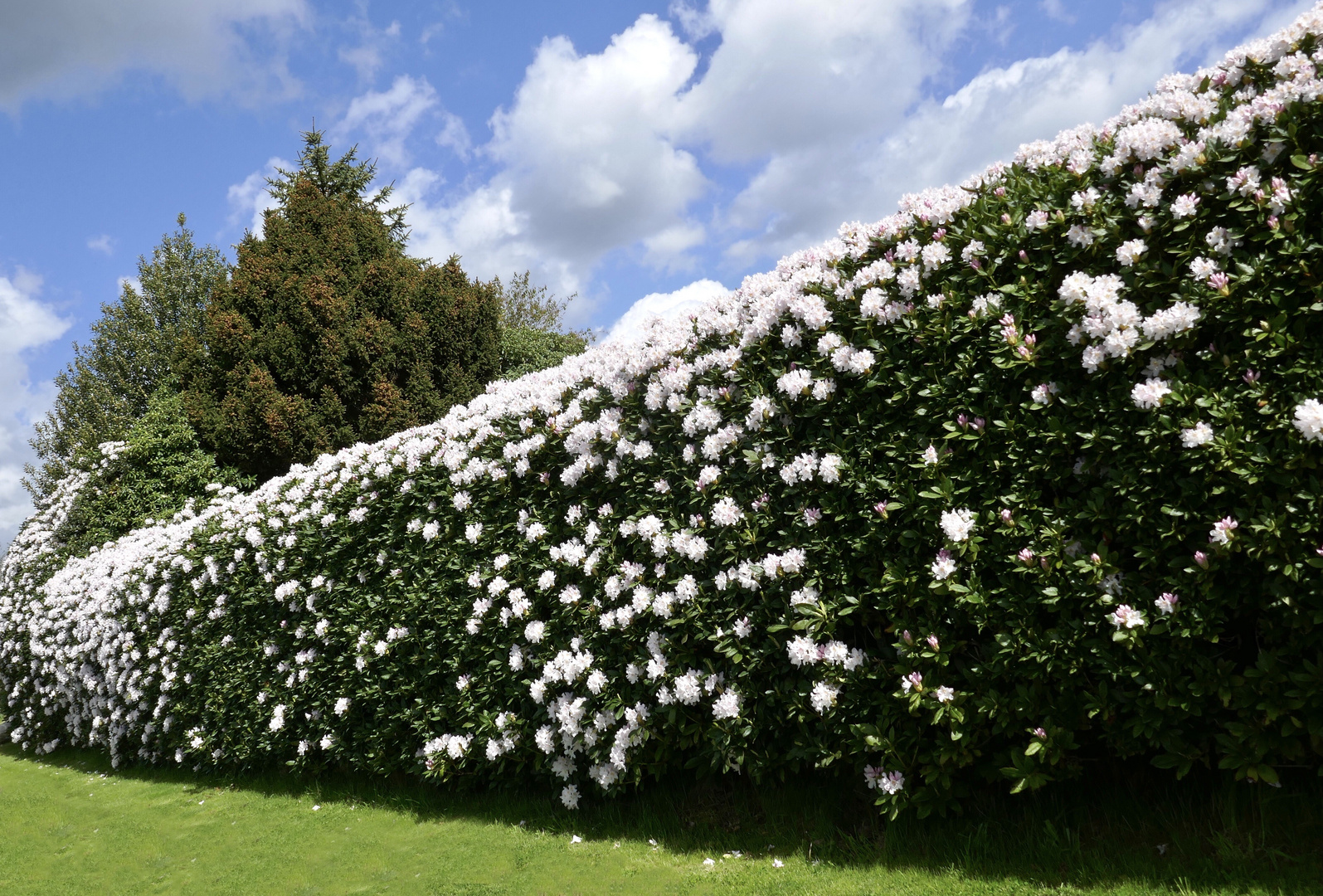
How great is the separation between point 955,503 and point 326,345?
1444 cm

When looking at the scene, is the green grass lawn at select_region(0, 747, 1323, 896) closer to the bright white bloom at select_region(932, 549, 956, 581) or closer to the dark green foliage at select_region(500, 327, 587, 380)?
the bright white bloom at select_region(932, 549, 956, 581)

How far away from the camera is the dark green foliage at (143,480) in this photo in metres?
15.7

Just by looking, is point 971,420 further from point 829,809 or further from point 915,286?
point 829,809

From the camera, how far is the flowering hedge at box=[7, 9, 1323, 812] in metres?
3.64

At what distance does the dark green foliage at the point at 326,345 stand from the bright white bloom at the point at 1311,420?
14.7 metres

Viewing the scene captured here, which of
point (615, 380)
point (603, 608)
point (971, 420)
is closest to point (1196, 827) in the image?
point (971, 420)

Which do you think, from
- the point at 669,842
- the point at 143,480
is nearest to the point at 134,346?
the point at 143,480

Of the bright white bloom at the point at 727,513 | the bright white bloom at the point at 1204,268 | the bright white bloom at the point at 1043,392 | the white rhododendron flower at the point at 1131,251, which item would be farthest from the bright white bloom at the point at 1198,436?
the bright white bloom at the point at 727,513

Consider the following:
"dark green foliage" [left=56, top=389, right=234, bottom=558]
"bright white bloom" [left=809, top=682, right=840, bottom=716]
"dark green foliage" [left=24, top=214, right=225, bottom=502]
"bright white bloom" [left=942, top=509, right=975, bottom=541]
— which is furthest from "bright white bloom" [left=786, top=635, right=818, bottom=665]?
"dark green foliage" [left=24, top=214, right=225, bottom=502]

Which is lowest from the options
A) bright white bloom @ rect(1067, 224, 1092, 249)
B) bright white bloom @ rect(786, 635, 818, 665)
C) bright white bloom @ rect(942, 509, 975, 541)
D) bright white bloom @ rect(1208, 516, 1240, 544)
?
bright white bloom @ rect(786, 635, 818, 665)

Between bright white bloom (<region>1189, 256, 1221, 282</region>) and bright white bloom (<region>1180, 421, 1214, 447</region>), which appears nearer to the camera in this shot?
bright white bloom (<region>1180, 421, 1214, 447</region>)

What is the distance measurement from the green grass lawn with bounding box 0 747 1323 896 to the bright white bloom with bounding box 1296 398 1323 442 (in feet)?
6.09

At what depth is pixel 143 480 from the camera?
1589 centimetres

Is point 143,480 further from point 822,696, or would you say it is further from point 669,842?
point 822,696
